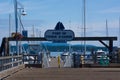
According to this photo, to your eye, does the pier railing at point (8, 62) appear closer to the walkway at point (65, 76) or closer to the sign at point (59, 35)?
the walkway at point (65, 76)

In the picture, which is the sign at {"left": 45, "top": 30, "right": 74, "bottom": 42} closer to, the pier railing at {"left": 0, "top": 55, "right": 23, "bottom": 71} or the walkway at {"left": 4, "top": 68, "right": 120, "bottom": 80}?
the pier railing at {"left": 0, "top": 55, "right": 23, "bottom": 71}

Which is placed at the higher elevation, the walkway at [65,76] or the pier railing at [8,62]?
the pier railing at [8,62]

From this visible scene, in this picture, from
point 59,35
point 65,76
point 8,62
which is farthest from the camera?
point 59,35

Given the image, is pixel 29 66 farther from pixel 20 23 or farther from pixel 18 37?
pixel 20 23

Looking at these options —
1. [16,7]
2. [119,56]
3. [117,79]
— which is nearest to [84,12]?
[16,7]

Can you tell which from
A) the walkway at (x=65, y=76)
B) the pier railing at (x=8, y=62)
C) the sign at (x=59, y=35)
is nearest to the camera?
the walkway at (x=65, y=76)

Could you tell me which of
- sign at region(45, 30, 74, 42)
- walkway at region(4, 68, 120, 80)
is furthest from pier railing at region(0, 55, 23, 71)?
sign at region(45, 30, 74, 42)

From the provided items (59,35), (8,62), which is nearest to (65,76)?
(8,62)

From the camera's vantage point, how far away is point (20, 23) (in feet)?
184

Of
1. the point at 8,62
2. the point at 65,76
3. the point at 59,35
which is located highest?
the point at 59,35

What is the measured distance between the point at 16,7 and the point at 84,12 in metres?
15.3

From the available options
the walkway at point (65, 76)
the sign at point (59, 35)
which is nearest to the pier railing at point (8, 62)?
the walkway at point (65, 76)

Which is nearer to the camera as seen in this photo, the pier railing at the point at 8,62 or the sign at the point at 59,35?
the pier railing at the point at 8,62

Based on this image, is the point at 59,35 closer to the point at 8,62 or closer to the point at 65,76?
the point at 8,62
